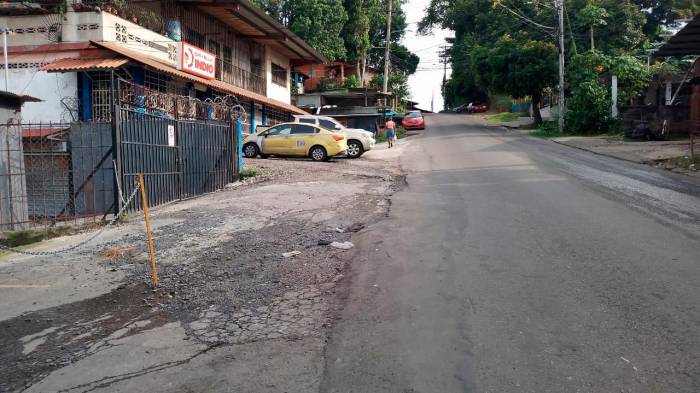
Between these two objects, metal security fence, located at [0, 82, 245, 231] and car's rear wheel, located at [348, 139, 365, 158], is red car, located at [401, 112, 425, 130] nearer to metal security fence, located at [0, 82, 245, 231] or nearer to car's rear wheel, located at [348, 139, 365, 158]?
car's rear wheel, located at [348, 139, 365, 158]

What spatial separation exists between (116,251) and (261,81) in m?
22.0

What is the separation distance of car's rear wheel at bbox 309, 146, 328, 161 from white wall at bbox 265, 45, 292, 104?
10.7 meters

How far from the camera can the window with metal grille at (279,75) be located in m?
31.3

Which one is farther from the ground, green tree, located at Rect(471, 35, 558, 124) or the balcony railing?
green tree, located at Rect(471, 35, 558, 124)

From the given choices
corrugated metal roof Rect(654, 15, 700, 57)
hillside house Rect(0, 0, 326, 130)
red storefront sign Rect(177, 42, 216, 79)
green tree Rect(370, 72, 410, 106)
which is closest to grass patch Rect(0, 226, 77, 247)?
hillside house Rect(0, 0, 326, 130)

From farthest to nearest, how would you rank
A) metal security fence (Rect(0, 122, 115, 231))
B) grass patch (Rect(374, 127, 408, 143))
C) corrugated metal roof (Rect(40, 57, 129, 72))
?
grass patch (Rect(374, 127, 408, 143))
corrugated metal roof (Rect(40, 57, 129, 72))
metal security fence (Rect(0, 122, 115, 231))

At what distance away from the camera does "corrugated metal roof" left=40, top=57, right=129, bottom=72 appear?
15070 millimetres

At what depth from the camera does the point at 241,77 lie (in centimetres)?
2609

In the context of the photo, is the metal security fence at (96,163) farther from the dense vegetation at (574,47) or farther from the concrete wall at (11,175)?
the dense vegetation at (574,47)

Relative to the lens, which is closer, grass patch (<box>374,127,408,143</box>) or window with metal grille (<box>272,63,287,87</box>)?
window with metal grille (<box>272,63,287,87</box>)

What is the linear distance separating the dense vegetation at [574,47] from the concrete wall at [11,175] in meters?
28.1

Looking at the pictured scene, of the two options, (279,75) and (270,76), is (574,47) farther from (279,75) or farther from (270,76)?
(270,76)

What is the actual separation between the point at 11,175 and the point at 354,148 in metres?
13.1

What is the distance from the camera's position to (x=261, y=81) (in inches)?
1130
